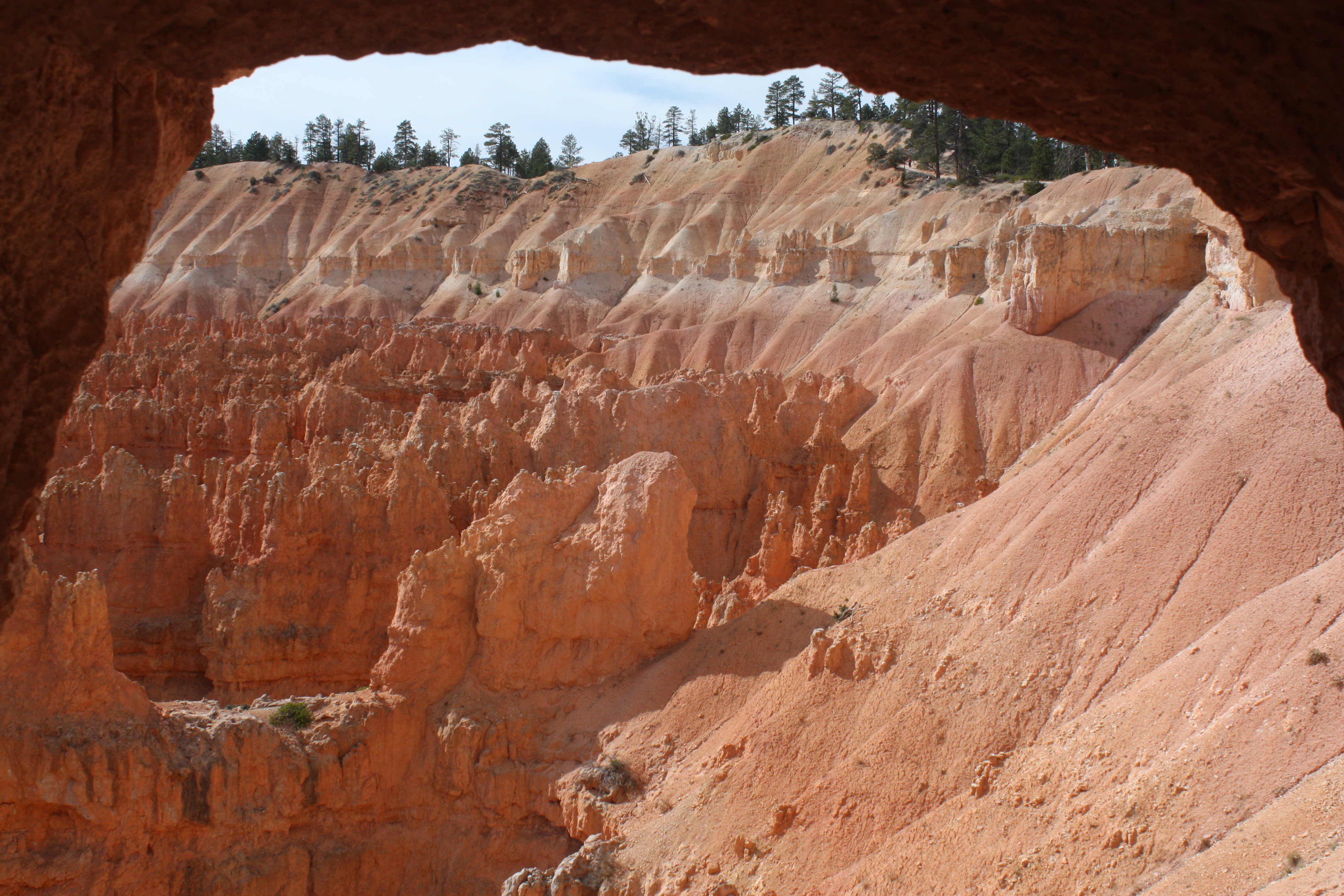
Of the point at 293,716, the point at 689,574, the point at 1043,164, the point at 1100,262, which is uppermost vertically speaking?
the point at 1043,164

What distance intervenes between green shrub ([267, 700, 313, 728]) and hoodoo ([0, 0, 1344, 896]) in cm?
4

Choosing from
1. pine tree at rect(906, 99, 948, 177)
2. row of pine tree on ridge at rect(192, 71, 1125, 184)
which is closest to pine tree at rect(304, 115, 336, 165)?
row of pine tree on ridge at rect(192, 71, 1125, 184)

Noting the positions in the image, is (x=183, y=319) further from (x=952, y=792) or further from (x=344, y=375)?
(x=952, y=792)

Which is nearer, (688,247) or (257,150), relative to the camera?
(688,247)

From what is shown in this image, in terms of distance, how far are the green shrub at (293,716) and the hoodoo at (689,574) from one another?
4 cm

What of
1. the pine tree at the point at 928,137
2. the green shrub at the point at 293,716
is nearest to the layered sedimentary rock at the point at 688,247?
the pine tree at the point at 928,137

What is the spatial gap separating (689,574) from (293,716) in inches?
237

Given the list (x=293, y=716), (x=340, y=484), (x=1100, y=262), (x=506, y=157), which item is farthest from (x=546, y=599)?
(x=506, y=157)

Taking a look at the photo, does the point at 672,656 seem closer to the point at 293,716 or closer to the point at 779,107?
the point at 293,716

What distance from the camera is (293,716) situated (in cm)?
1414

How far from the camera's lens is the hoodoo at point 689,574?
12.8 feet

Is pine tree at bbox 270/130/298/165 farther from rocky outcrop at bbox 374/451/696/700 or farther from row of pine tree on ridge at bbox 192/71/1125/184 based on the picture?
rocky outcrop at bbox 374/451/696/700

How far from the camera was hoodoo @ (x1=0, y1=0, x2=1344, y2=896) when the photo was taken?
390 centimetres

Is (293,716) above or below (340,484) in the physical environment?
below
